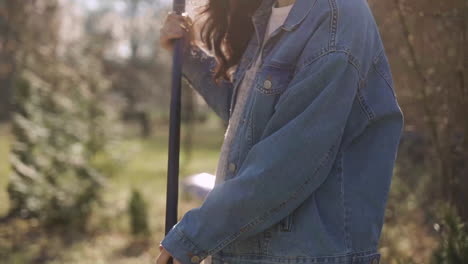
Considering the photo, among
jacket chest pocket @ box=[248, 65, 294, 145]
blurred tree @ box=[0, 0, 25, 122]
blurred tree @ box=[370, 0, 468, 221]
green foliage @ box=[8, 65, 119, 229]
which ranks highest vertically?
blurred tree @ box=[0, 0, 25, 122]

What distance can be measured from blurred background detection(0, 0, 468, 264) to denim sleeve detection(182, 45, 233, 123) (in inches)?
37.1

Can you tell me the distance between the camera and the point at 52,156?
21.5ft

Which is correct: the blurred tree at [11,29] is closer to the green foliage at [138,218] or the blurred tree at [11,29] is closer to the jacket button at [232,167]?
the green foliage at [138,218]

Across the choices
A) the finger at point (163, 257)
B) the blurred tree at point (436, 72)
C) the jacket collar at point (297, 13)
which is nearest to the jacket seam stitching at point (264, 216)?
the finger at point (163, 257)

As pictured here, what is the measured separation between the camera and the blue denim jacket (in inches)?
54.0

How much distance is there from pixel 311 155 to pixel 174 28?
87 cm

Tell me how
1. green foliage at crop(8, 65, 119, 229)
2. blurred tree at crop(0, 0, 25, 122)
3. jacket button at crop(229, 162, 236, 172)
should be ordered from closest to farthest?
jacket button at crop(229, 162, 236, 172)
green foliage at crop(8, 65, 119, 229)
blurred tree at crop(0, 0, 25, 122)

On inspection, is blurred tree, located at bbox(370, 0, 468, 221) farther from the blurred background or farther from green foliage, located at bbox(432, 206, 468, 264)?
green foliage, located at bbox(432, 206, 468, 264)

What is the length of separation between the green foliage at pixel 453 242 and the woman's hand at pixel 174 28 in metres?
1.52

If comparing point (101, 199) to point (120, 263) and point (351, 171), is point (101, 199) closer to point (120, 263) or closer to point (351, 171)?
point (120, 263)

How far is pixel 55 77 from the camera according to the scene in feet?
24.0

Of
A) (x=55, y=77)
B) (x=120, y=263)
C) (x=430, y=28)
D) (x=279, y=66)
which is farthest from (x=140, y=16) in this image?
(x=279, y=66)

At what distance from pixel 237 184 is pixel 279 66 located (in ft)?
1.10

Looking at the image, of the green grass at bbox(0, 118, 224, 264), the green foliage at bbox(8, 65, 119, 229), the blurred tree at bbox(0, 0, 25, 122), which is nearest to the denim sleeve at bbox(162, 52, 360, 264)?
the green grass at bbox(0, 118, 224, 264)
